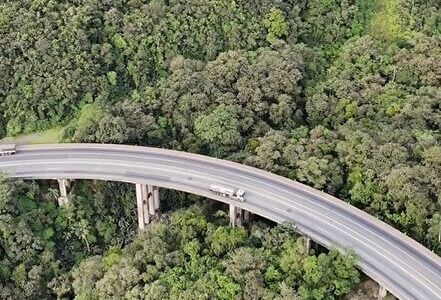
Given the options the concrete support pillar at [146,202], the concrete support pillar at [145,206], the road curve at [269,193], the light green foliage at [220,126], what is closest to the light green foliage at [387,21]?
the light green foliage at [220,126]

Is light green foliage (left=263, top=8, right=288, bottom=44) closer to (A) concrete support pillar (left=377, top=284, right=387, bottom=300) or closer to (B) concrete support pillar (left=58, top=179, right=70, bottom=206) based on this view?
(B) concrete support pillar (left=58, top=179, right=70, bottom=206)

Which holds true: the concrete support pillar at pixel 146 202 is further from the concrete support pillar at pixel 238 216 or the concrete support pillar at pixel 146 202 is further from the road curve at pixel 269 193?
the concrete support pillar at pixel 238 216

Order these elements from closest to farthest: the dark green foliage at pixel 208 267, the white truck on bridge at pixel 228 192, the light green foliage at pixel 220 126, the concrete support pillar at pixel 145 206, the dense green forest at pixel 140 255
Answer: the dark green foliage at pixel 208 267 < the dense green forest at pixel 140 255 < the white truck on bridge at pixel 228 192 < the concrete support pillar at pixel 145 206 < the light green foliage at pixel 220 126

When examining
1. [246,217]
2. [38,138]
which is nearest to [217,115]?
[246,217]

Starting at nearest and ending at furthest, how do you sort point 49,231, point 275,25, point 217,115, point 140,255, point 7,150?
point 140,255 → point 49,231 → point 7,150 → point 217,115 → point 275,25

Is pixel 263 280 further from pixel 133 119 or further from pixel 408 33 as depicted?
pixel 408 33

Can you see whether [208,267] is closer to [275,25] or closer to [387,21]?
[275,25]
